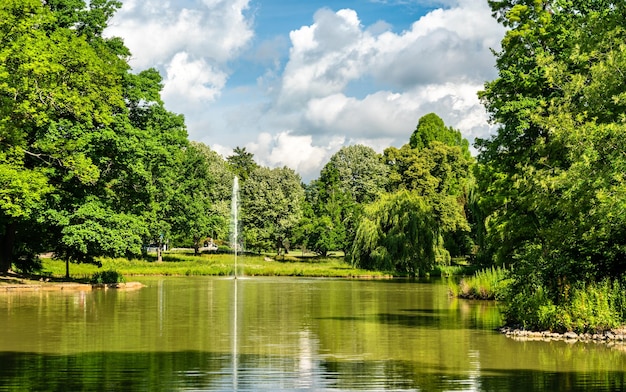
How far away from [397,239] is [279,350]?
4256cm

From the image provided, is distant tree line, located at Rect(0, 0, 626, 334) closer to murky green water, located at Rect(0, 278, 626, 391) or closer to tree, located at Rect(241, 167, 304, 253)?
tree, located at Rect(241, 167, 304, 253)

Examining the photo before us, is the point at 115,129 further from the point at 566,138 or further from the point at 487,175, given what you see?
the point at 566,138

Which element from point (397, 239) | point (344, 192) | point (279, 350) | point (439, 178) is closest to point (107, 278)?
point (397, 239)

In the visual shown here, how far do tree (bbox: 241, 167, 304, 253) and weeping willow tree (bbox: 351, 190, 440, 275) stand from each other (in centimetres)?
2919

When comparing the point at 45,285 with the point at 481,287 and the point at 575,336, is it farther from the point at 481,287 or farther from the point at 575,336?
A: the point at 575,336

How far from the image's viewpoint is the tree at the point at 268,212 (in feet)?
298

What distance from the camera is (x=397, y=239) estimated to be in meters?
60.4

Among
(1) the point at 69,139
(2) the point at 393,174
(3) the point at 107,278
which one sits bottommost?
(3) the point at 107,278

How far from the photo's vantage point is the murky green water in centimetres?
1402

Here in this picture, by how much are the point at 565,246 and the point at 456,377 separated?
8828mm

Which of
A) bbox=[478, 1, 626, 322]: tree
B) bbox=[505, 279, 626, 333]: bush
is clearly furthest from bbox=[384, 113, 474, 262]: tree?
bbox=[505, 279, 626, 333]: bush

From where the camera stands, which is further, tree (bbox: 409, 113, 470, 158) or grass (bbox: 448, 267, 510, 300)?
tree (bbox: 409, 113, 470, 158)

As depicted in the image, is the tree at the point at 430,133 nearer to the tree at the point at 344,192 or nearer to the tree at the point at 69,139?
the tree at the point at 344,192

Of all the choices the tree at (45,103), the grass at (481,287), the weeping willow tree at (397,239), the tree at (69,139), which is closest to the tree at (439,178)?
the weeping willow tree at (397,239)
